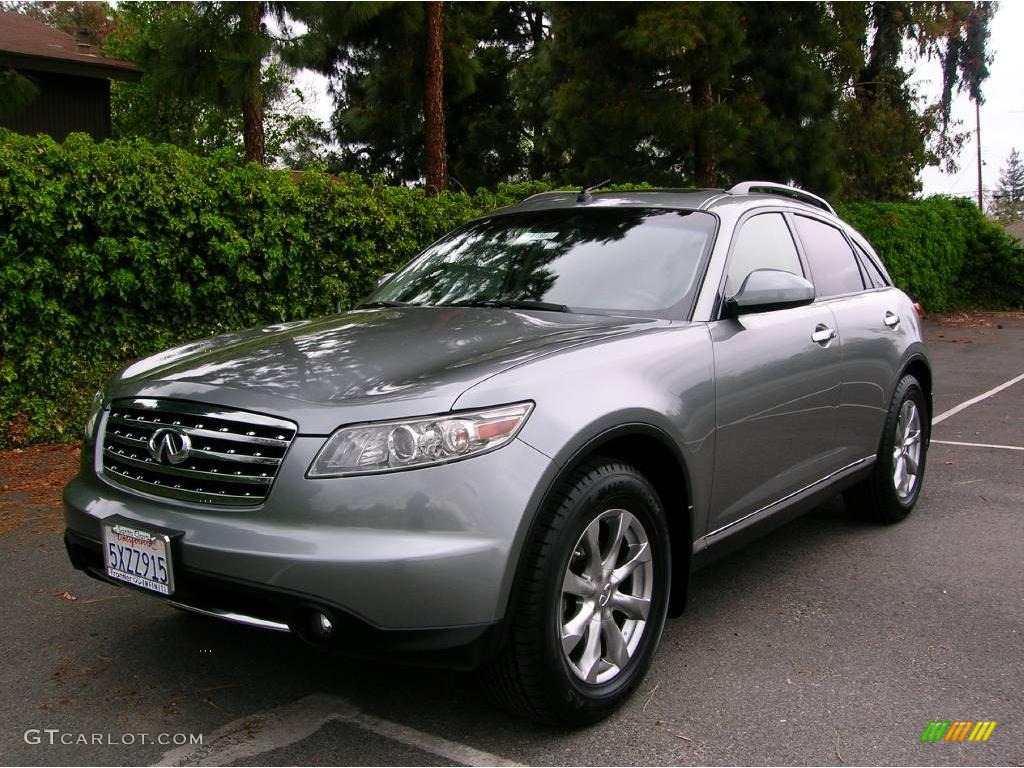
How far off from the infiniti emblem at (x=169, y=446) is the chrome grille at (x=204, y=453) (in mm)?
11

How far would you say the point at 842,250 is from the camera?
524 cm

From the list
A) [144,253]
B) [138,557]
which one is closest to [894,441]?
[138,557]

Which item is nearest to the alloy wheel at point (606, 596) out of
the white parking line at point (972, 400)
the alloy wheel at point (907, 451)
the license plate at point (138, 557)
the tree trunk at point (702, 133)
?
the license plate at point (138, 557)

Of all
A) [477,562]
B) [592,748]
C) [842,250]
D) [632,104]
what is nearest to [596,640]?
[592,748]

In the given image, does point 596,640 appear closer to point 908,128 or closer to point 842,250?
point 842,250

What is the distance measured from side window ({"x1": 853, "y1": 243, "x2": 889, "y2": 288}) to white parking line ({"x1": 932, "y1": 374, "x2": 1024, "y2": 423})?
362cm

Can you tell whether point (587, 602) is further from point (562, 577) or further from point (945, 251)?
point (945, 251)

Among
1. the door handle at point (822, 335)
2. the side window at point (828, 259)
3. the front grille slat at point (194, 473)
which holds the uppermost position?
the side window at point (828, 259)

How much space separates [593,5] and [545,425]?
15.7 m

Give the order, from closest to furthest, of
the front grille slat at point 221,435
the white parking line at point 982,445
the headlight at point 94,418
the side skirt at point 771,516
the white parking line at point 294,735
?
the front grille slat at point 221,435, the white parking line at point 294,735, the headlight at point 94,418, the side skirt at point 771,516, the white parking line at point 982,445

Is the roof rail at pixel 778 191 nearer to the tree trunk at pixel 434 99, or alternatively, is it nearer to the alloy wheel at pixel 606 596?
the alloy wheel at pixel 606 596

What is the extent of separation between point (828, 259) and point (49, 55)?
16541mm

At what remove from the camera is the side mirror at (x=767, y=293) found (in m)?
3.80

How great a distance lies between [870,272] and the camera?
543 centimetres
